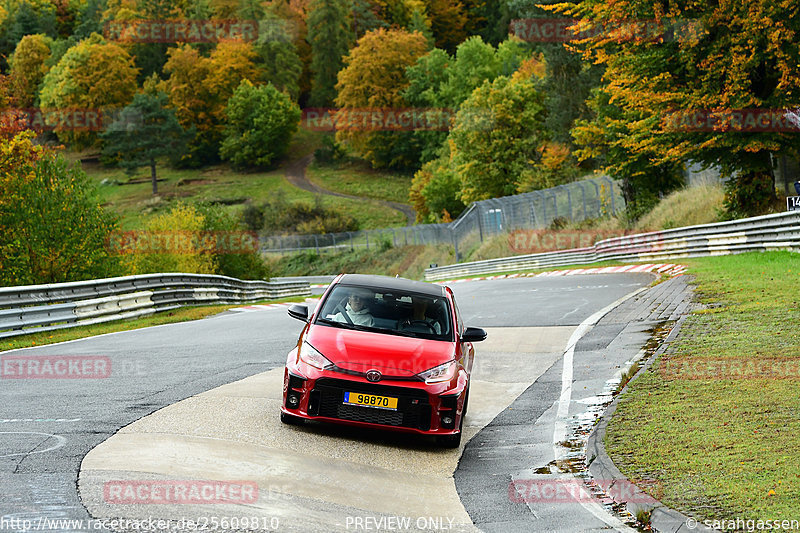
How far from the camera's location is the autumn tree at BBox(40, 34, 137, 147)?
410 ft

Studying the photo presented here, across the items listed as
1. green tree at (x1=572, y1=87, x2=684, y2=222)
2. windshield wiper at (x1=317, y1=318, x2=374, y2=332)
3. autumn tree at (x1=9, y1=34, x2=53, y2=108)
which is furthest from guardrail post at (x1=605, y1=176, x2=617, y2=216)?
autumn tree at (x1=9, y1=34, x2=53, y2=108)

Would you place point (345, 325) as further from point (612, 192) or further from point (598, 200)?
point (598, 200)

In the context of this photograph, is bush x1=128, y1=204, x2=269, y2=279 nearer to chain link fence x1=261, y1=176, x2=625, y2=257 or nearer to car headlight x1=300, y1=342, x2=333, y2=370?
chain link fence x1=261, y1=176, x2=625, y2=257

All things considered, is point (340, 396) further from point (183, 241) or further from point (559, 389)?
point (183, 241)

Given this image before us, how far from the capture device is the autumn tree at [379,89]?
111 metres

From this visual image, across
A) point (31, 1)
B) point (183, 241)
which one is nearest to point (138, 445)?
point (183, 241)

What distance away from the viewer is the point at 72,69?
126 meters

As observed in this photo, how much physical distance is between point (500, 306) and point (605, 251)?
17.2m

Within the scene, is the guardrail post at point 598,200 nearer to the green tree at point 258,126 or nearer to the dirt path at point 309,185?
the dirt path at point 309,185

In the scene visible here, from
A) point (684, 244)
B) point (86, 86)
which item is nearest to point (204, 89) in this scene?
point (86, 86)

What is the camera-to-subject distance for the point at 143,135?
11306 centimetres

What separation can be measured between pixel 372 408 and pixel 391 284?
218 centimetres

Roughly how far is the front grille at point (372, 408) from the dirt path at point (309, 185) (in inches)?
3313

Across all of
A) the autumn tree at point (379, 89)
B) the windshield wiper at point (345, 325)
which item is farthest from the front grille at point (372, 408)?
the autumn tree at point (379, 89)
